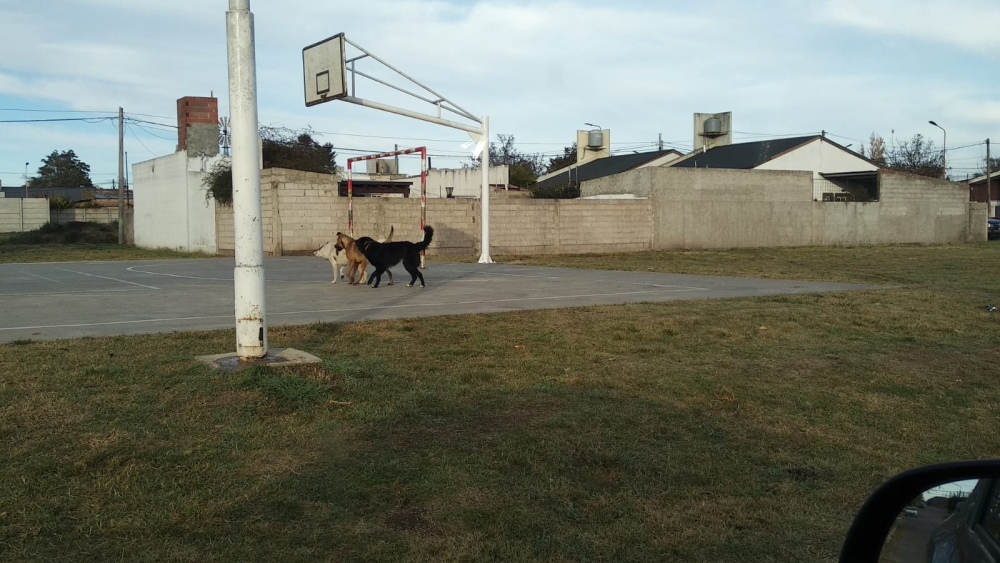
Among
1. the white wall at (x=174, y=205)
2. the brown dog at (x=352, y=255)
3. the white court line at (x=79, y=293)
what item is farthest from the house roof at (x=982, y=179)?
the white court line at (x=79, y=293)

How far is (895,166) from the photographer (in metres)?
86.8

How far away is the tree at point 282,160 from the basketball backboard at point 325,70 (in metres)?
3.48

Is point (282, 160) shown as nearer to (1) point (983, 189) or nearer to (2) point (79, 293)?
(2) point (79, 293)

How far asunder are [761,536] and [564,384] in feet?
9.71

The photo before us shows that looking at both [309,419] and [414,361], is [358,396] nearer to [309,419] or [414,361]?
[309,419]

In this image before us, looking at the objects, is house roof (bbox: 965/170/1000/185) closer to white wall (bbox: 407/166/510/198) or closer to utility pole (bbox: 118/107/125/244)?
white wall (bbox: 407/166/510/198)

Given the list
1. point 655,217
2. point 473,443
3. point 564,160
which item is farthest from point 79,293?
point 564,160

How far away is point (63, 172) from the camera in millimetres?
110500

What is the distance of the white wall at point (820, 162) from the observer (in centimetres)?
4506

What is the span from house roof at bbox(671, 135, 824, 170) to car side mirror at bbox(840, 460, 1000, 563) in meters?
44.3

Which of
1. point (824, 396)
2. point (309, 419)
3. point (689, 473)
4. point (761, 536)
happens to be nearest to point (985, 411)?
point (824, 396)

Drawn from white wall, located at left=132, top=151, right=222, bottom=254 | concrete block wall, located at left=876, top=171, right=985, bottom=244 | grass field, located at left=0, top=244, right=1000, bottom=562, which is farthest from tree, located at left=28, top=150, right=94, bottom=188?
grass field, located at left=0, top=244, right=1000, bottom=562

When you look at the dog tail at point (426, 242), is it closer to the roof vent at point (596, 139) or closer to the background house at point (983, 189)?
the roof vent at point (596, 139)

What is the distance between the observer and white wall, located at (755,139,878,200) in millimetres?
45062
